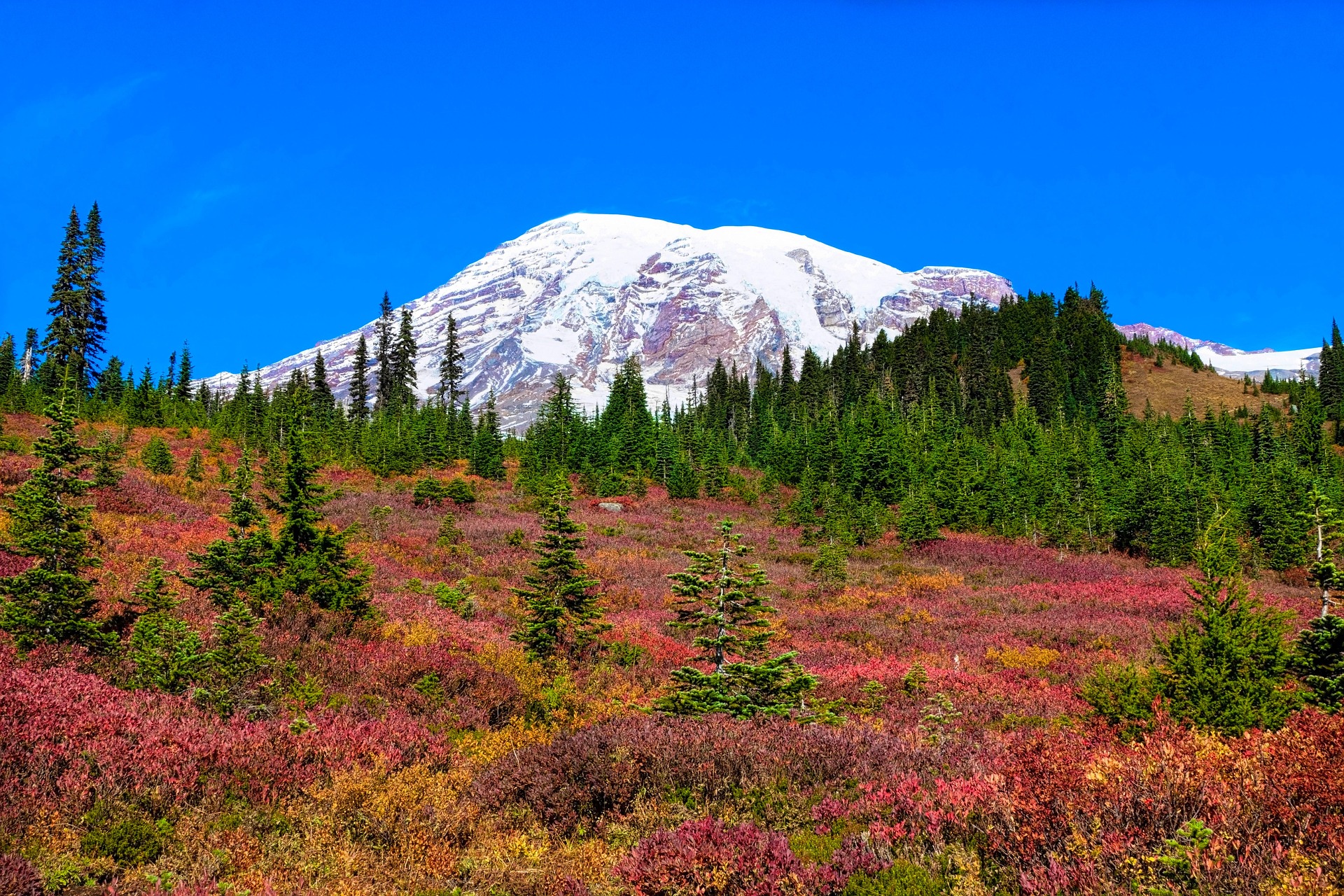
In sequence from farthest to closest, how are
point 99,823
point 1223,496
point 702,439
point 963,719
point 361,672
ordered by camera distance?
point 702,439 < point 1223,496 < point 963,719 < point 361,672 < point 99,823

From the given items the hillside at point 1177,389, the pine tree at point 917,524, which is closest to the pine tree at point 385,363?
the pine tree at point 917,524

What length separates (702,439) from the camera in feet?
248

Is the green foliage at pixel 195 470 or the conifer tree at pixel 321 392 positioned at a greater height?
the conifer tree at pixel 321 392

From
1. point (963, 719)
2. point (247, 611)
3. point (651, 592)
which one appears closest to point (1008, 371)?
point (651, 592)

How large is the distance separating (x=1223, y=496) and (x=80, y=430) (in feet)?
250

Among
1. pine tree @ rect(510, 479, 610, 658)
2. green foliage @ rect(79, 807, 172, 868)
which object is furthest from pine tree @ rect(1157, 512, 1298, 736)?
green foliage @ rect(79, 807, 172, 868)

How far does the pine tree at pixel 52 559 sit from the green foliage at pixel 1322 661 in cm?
1755

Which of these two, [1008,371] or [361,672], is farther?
[1008,371]

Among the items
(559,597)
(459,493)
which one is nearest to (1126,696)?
(559,597)

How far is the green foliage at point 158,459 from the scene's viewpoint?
35.5 meters

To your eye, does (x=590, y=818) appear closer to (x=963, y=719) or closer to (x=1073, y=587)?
(x=963, y=719)

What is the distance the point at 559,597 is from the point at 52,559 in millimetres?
8372

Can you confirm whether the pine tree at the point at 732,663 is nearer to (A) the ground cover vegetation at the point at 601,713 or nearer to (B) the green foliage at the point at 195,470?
(A) the ground cover vegetation at the point at 601,713

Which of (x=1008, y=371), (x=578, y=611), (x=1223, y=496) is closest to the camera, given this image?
(x=578, y=611)
